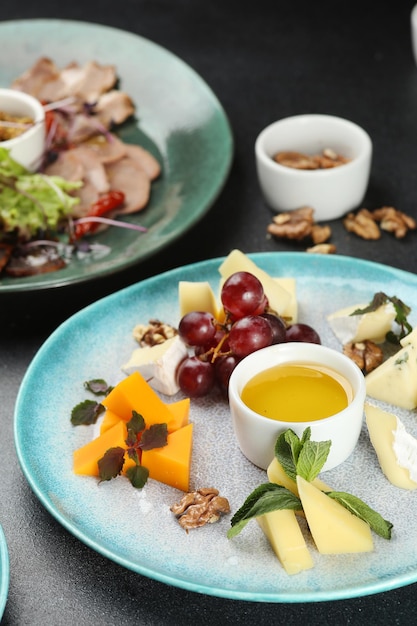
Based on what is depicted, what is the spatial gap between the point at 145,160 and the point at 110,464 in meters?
1.19

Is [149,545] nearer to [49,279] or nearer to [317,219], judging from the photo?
[49,279]

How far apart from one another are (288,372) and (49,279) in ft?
2.19

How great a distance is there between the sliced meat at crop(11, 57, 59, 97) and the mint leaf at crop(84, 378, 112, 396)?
135 centimetres

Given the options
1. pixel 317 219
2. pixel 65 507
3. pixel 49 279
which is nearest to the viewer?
pixel 65 507

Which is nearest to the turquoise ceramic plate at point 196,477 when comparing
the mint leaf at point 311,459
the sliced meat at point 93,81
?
the mint leaf at point 311,459

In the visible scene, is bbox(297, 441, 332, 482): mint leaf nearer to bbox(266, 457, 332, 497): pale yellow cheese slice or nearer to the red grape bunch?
bbox(266, 457, 332, 497): pale yellow cheese slice

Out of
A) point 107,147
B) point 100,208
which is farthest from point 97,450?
point 107,147

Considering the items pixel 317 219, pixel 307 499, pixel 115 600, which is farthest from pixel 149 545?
pixel 317 219

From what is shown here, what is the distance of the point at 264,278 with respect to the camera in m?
1.74

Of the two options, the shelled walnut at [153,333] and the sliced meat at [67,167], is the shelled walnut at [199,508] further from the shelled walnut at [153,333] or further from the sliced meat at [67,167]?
the sliced meat at [67,167]

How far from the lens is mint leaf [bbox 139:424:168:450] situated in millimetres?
1431

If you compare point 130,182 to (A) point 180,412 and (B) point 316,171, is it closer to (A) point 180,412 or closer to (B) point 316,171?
(B) point 316,171

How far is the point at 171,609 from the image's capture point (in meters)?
1.32

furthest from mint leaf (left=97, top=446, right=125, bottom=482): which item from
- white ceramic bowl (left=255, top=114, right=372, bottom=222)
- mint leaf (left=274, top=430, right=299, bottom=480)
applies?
white ceramic bowl (left=255, top=114, right=372, bottom=222)
